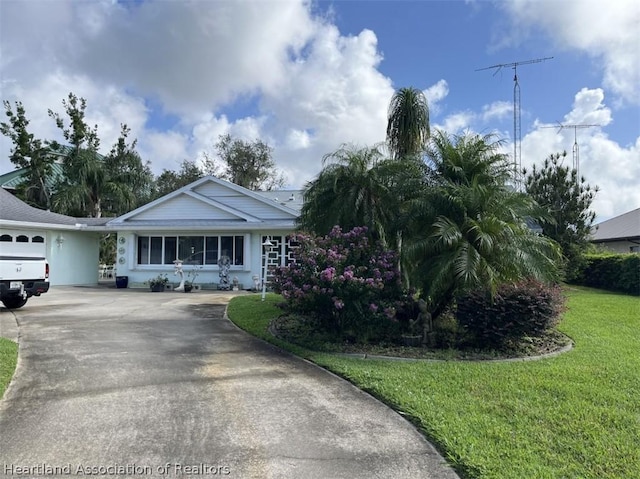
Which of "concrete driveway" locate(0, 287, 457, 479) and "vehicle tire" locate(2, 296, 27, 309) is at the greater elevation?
"vehicle tire" locate(2, 296, 27, 309)

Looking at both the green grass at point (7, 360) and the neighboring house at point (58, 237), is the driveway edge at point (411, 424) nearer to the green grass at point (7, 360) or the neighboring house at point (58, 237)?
the green grass at point (7, 360)

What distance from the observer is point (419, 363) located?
6820mm

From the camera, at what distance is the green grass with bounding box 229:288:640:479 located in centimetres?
368

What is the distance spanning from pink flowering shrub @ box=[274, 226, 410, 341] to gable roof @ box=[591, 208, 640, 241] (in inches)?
959

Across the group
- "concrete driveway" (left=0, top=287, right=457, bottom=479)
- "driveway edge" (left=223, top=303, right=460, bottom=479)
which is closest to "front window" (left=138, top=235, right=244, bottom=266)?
"concrete driveway" (left=0, top=287, right=457, bottom=479)

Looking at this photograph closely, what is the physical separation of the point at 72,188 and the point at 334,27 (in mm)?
22610

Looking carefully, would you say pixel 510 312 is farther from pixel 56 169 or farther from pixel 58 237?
pixel 56 169

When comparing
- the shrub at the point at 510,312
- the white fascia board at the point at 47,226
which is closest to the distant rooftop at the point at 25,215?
the white fascia board at the point at 47,226

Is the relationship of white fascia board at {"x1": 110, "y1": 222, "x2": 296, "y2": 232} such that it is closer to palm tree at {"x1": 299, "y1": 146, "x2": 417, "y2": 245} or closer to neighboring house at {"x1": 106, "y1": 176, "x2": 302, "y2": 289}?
neighboring house at {"x1": 106, "y1": 176, "x2": 302, "y2": 289}

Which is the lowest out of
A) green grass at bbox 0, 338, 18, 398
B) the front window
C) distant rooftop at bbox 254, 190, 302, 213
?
green grass at bbox 0, 338, 18, 398

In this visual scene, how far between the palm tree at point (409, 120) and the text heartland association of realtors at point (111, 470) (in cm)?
1003

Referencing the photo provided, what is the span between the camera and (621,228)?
30688 mm

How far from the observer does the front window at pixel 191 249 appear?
780 inches

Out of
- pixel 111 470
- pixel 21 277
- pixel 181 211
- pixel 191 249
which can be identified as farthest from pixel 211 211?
pixel 111 470
